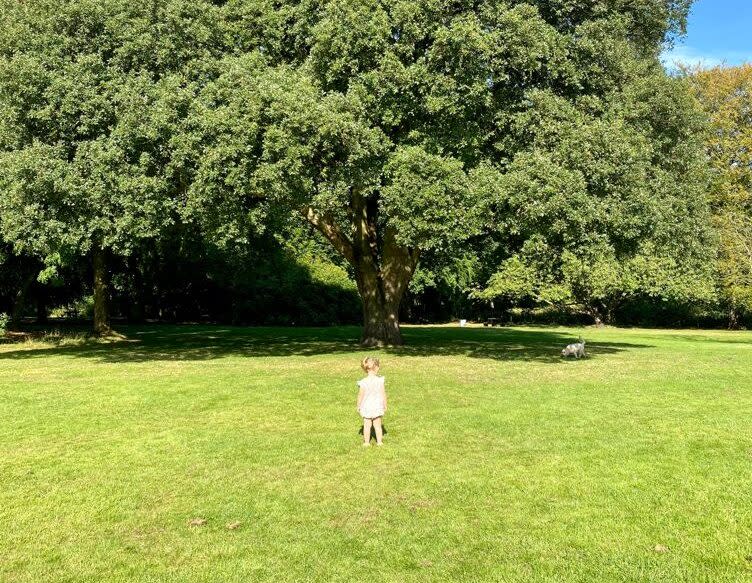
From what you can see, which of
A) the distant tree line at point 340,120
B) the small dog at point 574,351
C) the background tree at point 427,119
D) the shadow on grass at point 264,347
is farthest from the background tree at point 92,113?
the small dog at point 574,351

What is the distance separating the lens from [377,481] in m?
7.51

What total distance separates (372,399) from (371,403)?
0.22 feet

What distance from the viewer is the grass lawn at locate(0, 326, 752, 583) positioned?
5.37 m

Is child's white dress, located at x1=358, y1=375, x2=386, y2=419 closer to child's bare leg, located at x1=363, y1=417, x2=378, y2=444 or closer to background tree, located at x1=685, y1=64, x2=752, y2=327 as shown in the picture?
child's bare leg, located at x1=363, y1=417, x2=378, y2=444

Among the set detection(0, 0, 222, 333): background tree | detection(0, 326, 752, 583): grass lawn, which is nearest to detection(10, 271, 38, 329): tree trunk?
detection(0, 0, 222, 333): background tree

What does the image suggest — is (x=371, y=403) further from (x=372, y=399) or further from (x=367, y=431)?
(x=367, y=431)

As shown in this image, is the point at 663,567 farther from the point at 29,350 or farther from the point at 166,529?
the point at 29,350

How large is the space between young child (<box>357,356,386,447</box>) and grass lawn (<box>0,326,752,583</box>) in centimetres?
34

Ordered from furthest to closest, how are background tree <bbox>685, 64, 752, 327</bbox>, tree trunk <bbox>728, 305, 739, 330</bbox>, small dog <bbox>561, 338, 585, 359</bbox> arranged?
tree trunk <bbox>728, 305, 739, 330</bbox> < background tree <bbox>685, 64, 752, 327</bbox> < small dog <bbox>561, 338, 585, 359</bbox>

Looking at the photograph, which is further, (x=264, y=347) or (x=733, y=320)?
(x=733, y=320)

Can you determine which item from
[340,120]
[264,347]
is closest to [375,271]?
[264,347]

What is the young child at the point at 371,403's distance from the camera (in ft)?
30.3

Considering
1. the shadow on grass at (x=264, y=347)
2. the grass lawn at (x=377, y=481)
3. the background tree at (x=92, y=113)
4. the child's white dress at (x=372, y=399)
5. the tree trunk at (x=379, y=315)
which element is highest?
the background tree at (x=92, y=113)

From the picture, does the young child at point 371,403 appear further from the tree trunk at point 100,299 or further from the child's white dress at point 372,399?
the tree trunk at point 100,299
